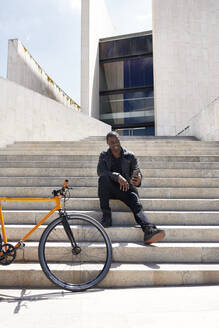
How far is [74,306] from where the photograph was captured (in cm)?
194

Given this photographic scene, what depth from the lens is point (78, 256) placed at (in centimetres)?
256

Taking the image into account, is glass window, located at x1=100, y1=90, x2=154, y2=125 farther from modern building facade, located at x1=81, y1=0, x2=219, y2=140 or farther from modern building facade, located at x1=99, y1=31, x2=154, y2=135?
modern building facade, located at x1=81, y1=0, x2=219, y2=140

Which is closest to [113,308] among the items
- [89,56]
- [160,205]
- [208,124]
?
[160,205]

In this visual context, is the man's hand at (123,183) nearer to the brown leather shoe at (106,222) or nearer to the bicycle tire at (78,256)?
the brown leather shoe at (106,222)

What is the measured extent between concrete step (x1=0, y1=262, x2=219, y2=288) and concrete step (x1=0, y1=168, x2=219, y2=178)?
6.77 feet

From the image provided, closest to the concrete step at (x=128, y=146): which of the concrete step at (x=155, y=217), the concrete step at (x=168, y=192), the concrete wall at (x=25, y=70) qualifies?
the concrete step at (x=168, y=192)

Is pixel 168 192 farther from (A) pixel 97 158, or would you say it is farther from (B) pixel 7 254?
(B) pixel 7 254

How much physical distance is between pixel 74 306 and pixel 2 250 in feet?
2.92

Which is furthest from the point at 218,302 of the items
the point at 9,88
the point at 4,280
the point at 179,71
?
the point at 179,71

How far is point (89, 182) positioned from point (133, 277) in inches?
76.1

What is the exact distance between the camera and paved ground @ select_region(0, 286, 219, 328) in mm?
1721

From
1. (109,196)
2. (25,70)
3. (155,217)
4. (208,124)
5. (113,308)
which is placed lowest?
(113,308)

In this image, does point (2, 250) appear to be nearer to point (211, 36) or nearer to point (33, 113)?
point (33, 113)

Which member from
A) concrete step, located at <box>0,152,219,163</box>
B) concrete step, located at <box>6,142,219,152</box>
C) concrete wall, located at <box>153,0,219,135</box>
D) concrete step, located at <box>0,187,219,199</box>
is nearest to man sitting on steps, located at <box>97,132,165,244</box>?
concrete step, located at <box>0,187,219,199</box>
